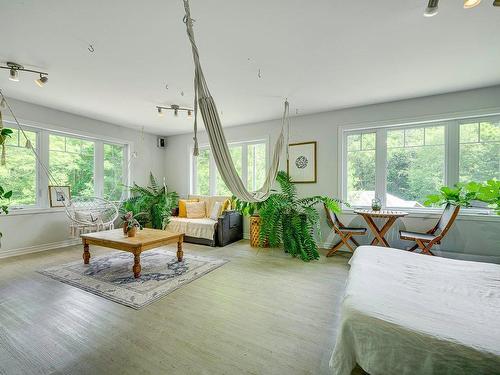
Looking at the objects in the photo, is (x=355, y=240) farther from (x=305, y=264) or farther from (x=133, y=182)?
(x=133, y=182)

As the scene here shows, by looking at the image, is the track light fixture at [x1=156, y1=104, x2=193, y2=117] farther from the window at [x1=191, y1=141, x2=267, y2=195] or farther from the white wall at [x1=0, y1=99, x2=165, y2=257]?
the white wall at [x1=0, y1=99, x2=165, y2=257]

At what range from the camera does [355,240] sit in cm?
390

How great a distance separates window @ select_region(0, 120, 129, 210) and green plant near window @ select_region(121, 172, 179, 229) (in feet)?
1.19

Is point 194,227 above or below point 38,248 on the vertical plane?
above

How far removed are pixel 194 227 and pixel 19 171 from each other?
117 inches

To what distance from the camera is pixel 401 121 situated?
3.62 metres

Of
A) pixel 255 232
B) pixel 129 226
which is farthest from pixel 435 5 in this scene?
pixel 129 226

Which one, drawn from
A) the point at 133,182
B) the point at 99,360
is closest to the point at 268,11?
the point at 99,360

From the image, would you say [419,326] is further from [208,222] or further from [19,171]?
[19,171]

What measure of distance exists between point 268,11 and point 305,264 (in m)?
3.02

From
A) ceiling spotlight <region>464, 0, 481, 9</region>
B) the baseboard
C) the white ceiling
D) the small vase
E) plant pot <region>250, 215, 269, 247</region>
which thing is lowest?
the baseboard

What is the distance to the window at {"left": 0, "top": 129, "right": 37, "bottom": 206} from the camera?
11.8ft

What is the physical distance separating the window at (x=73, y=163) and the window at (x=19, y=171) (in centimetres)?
28

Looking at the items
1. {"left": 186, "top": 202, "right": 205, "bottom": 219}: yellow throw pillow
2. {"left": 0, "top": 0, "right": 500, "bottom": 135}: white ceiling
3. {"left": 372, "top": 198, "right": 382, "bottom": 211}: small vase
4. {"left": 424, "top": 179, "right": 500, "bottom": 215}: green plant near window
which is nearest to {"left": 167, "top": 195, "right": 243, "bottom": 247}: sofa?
{"left": 186, "top": 202, "right": 205, "bottom": 219}: yellow throw pillow
